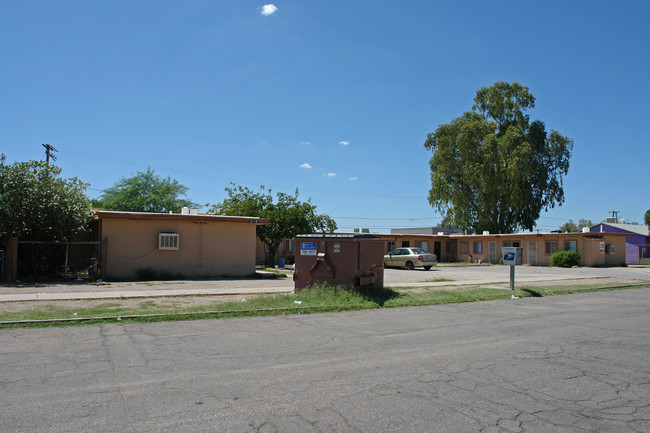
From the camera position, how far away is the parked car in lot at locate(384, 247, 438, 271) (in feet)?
94.2

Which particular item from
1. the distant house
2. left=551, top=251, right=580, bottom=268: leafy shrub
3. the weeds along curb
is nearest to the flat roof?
the weeds along curb

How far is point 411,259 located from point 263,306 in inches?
761

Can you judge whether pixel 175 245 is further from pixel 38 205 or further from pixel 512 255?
pixel 512 255

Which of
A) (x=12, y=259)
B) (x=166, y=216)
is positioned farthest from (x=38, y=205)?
(x=166, y=216)

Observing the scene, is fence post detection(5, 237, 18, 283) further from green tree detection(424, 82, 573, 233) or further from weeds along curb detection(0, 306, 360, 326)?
green tree detection(424, 82, 573, 233)

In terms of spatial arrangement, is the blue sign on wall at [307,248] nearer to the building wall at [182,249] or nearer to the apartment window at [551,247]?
the building wall at [182,249]

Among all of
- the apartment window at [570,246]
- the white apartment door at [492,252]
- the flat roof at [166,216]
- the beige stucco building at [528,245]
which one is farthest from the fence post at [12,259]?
the white apartment door at [492,252]

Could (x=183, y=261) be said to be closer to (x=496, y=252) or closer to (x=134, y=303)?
(x=134, y=303)

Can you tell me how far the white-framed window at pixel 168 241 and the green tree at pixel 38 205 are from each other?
2.79 m

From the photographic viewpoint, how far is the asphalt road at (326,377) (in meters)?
4.29

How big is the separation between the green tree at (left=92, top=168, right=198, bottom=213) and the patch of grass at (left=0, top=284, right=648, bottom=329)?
1520 inches

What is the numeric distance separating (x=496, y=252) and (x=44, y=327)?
3930cm

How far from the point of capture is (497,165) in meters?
46.5

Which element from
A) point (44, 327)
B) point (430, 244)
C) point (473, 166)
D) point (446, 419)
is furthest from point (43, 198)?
point (473, 166)
